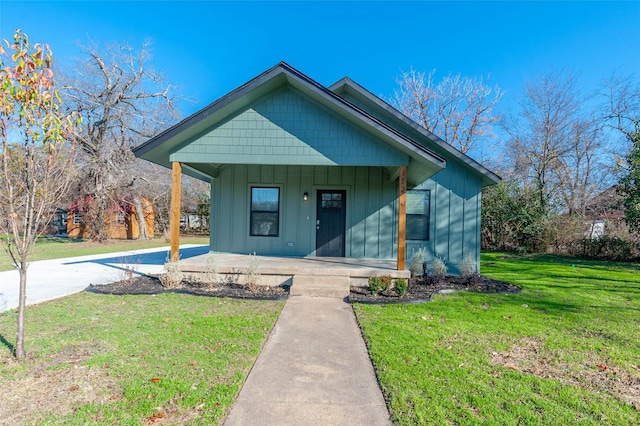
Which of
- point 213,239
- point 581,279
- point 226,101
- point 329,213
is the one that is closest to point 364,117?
point 226,101

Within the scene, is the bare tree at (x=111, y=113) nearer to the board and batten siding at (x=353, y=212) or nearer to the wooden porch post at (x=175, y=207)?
the board and batten siding at (x=353, y=212)

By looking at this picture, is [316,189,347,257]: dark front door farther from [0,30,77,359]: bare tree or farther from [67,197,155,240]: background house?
[67,197,155,240]: background house

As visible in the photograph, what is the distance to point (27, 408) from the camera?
2.51 meters

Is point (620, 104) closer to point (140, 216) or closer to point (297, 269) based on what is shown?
point (297, 269)

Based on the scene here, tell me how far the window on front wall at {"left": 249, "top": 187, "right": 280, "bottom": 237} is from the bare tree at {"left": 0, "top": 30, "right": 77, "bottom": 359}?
617 cm

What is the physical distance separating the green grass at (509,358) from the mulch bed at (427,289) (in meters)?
0.32

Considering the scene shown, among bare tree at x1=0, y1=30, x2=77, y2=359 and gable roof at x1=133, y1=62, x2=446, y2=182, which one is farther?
gable roof at x1=133, y1=62, x2=446, y2=182

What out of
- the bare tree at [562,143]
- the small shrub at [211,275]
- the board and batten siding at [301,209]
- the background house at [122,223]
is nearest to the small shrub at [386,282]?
the board and batten siding at [301,209]

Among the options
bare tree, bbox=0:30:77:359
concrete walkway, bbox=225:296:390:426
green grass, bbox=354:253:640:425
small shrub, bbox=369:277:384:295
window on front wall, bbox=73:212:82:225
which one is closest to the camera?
concrete walkway, bbox=225:296:390:426

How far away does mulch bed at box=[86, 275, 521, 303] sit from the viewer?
619cm

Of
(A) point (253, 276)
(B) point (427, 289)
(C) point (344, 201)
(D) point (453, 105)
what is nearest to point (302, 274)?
(A) point (253, 276)

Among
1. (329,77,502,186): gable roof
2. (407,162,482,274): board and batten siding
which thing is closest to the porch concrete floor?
(407,162,482,274): board and batten siding

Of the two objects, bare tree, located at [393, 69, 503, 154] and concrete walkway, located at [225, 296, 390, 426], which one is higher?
bare tree, located at [393, 69, 503, 154]

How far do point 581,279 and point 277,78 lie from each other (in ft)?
33.3
